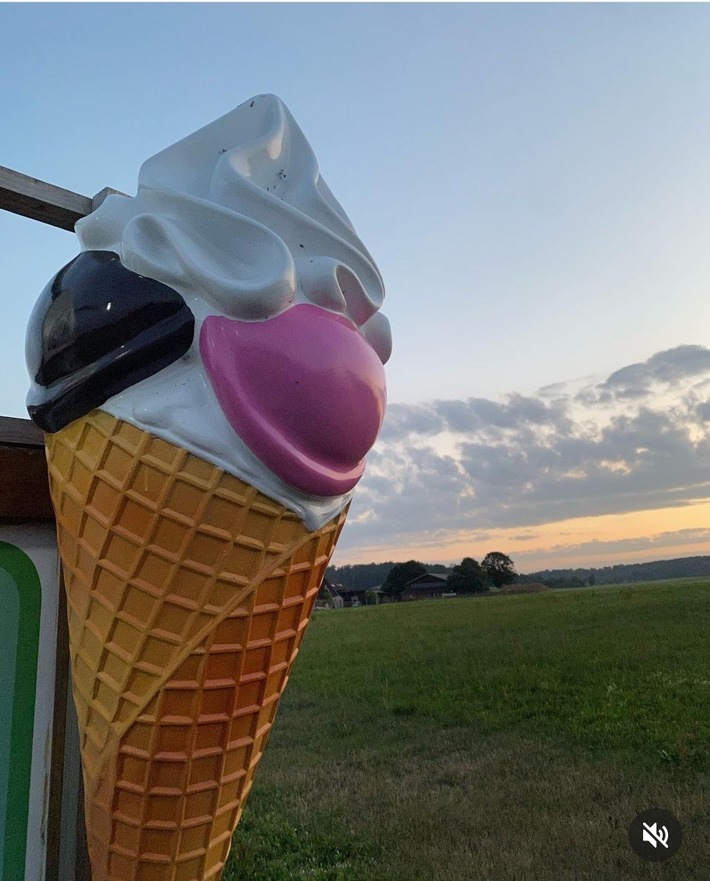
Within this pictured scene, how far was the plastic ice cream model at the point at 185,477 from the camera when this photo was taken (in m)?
0.97

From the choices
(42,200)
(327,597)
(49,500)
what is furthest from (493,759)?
(327,597)

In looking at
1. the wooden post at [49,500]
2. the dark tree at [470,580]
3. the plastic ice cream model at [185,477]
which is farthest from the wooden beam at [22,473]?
the dark tree at [470,580]

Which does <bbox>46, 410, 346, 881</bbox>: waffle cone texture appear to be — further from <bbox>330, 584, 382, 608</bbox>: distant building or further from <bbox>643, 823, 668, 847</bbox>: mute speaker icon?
<bbox>330, 584, 382, 608</bbox>: distant building

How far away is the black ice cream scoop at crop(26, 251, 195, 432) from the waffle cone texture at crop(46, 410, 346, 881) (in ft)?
0.18

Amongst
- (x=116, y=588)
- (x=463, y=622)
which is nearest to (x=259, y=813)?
(x=116, y=588)

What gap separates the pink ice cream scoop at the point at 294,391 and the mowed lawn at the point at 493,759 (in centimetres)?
198

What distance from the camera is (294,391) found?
39.1 inches

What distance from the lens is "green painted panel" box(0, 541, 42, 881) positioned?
120 centimetres

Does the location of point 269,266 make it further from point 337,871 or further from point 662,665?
point 662,665

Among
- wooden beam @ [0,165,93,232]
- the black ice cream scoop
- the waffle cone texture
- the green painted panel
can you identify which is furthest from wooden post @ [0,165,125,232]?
the green painted panel

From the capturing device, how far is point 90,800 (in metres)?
1.05

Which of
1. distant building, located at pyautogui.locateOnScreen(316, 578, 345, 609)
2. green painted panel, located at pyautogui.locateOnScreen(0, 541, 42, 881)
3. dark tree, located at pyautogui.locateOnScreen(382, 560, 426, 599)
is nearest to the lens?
green painted panel, located at pyautogui.locateOnScreen(0, 541, 42, 881)

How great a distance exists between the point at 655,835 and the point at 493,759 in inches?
36.2

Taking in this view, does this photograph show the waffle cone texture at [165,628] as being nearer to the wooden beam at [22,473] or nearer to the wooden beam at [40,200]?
the wooden beam at [22,473]
